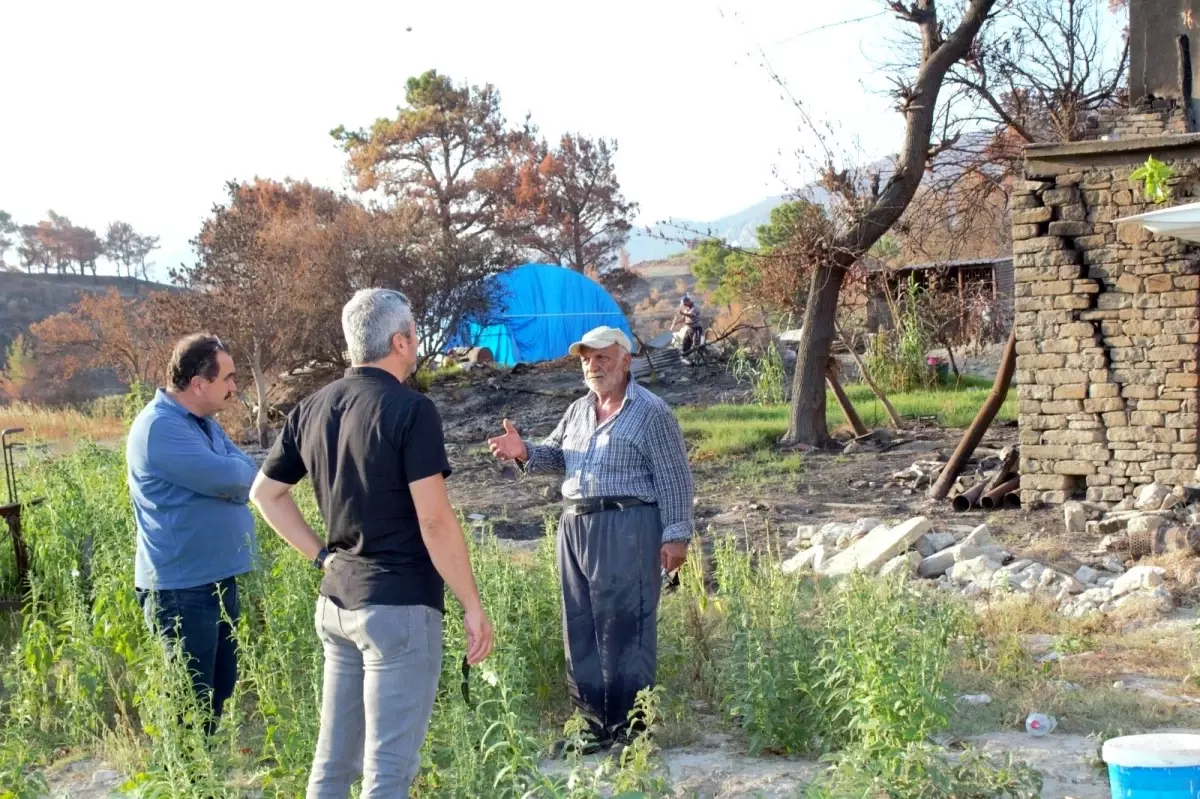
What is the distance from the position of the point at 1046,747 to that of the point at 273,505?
3109 mm

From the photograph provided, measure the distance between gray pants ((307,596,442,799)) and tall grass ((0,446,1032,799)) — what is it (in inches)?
16.0

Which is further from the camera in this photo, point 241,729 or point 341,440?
point 241,729

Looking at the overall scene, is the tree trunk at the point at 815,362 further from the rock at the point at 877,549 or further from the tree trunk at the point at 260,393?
the tree trunk at the point at 260,393

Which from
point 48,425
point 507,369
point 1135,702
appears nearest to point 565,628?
point 1135,702

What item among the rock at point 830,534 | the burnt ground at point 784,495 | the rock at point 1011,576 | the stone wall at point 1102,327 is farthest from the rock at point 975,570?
the stone wall at point 1102,327

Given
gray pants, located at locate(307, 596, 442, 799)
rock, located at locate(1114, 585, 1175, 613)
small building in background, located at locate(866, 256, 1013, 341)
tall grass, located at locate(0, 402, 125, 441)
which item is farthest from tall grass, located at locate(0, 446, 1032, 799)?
small building in background, located at locate(866, 256, 1013, 341)

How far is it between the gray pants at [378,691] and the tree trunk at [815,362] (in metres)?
11.4

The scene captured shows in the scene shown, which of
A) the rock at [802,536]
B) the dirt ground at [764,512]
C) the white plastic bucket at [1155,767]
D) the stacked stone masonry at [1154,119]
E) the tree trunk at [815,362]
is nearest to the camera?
the white plastic bucket at [1155,767]

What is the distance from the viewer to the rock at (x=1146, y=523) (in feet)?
27.5

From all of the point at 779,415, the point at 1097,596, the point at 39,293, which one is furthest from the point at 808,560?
the point at 39,293

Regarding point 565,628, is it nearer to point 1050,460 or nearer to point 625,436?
point 625,436

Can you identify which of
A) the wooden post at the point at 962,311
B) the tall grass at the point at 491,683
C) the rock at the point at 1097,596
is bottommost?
the rock at the point at 1097,596

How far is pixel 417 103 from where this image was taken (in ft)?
117

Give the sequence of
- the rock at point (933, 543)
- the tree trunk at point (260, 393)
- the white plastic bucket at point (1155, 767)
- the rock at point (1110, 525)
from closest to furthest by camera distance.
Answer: the white plastic bucket at point (1155, 767), the rock at point (933, 543), the rock at point (1110, 525), the tree trunk at point (260, 393)
